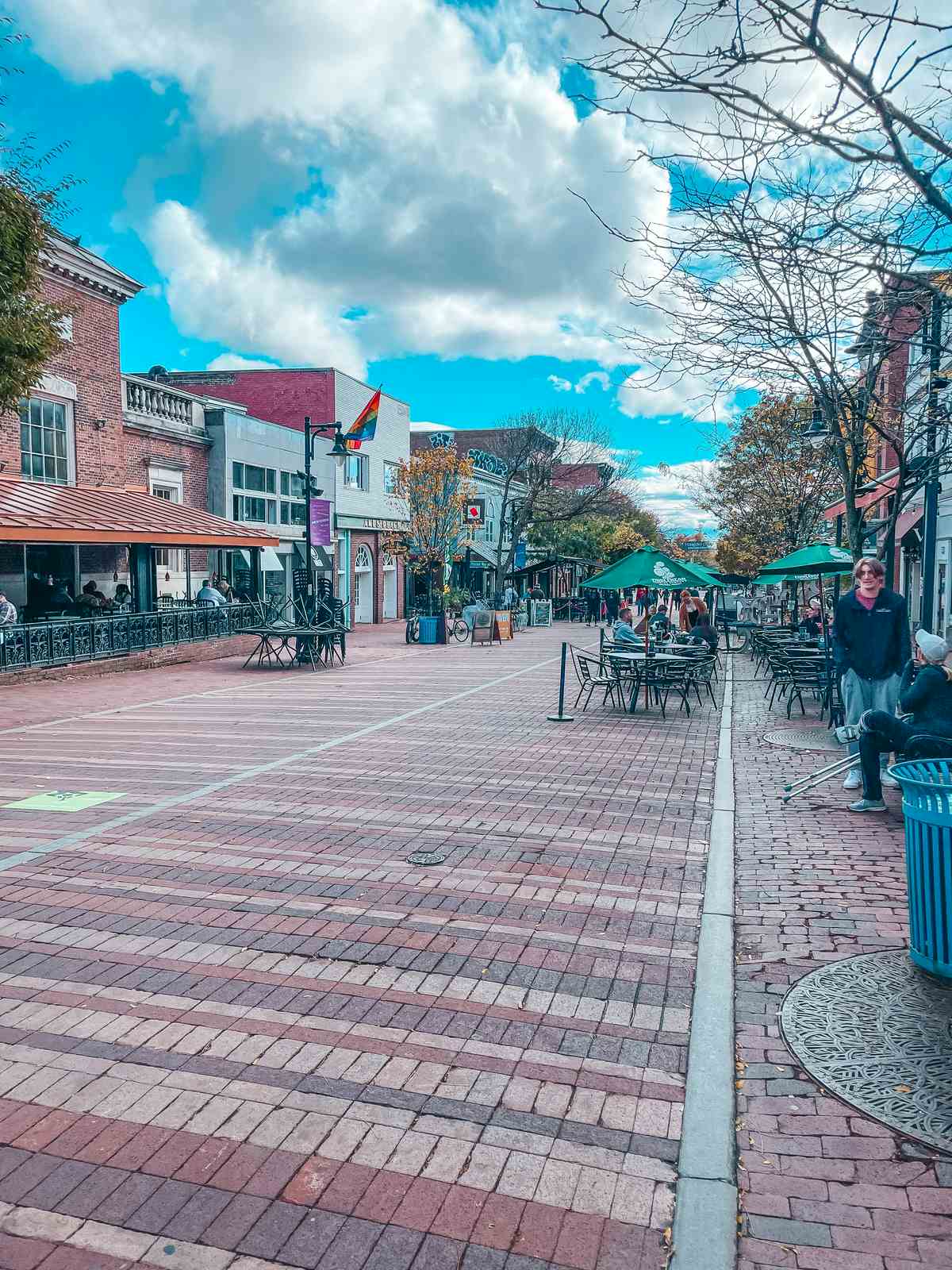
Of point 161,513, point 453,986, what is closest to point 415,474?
point 161,513

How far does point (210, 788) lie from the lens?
334 inches

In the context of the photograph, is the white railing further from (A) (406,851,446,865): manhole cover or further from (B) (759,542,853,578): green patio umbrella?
(A) (406,851,446,865): manhole cover

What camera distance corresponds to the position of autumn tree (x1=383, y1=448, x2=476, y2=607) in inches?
1355

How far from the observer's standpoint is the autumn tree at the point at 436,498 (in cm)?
3441

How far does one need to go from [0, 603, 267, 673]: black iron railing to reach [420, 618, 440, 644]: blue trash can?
5.70 meters

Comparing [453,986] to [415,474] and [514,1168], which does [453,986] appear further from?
[415,474]

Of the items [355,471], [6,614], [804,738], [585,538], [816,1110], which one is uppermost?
[355,471]

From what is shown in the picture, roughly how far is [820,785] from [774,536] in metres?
24.3

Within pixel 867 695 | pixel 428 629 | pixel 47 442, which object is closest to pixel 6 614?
pixel 47 442

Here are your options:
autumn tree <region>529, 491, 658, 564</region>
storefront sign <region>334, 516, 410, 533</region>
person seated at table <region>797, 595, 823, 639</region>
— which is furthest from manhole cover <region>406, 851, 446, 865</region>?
autumn tree <region>529, 491, 658, 564</region>

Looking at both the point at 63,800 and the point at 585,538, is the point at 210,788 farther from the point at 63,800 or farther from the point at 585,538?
the point at 585,538

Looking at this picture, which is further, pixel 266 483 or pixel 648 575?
pixel 266 483

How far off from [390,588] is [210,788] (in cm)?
3325

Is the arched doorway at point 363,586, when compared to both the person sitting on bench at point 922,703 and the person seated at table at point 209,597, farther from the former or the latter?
the person sitting on bench at point 922,703
